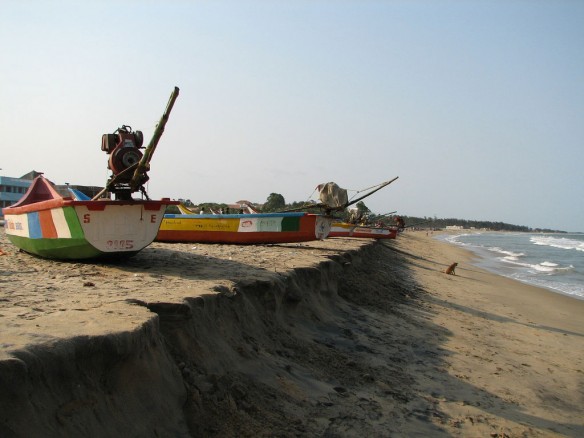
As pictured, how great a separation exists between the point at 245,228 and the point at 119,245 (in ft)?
23.8

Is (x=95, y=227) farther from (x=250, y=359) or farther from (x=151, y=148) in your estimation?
(x=250, y=359)

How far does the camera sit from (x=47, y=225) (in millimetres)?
8344

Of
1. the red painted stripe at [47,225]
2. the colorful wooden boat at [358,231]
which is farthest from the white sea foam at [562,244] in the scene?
the red painted stripe at [47,225]

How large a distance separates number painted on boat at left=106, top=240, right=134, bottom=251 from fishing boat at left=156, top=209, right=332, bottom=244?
7022 mm

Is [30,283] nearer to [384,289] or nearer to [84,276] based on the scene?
[84,276]

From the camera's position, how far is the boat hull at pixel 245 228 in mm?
14758

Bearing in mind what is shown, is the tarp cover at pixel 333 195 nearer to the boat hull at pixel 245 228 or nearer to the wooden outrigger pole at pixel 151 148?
the boat hull at pixel 245 228

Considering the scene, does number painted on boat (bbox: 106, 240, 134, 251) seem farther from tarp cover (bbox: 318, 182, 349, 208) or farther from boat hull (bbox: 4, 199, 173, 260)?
tarp cover (bbox: 318, 182, 349, 208)

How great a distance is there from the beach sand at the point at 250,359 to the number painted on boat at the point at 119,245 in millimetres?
285

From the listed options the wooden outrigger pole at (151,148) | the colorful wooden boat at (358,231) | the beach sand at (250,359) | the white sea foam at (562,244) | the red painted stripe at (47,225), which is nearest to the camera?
the beach sand at (250,359)

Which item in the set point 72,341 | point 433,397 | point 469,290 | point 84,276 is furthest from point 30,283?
point 469,290

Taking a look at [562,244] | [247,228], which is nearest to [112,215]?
[247,228]

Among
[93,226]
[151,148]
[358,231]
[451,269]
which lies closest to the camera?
[93,226]

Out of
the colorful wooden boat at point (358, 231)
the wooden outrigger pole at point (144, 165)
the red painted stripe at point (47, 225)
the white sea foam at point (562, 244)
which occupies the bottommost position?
the white sea foam at point (562, 244)
